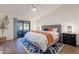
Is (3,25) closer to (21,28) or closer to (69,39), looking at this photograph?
(21,28)

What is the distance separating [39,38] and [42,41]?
10 cm

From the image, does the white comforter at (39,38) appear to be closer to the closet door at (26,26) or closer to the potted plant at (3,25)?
the closet door at (26,26)

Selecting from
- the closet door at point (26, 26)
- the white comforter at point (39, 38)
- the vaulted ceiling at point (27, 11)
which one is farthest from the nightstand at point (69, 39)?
the closet door at point (26, 26)

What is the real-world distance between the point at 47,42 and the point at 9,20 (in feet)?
2.39

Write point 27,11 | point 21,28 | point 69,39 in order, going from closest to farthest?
point 27,11 → point 21,28 → point 69,39

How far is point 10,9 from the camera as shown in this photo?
1286 mm

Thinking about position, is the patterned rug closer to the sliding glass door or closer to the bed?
the bed

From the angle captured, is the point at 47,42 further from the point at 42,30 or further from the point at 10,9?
the point at 10,9

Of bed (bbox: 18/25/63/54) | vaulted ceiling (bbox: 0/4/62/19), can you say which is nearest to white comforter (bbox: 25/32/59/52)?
bed (bbox: 18/25/63/54)

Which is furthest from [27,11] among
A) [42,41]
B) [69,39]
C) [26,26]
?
[69,39]

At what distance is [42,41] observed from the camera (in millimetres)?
1557

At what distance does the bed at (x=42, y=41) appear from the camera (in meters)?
1.42
